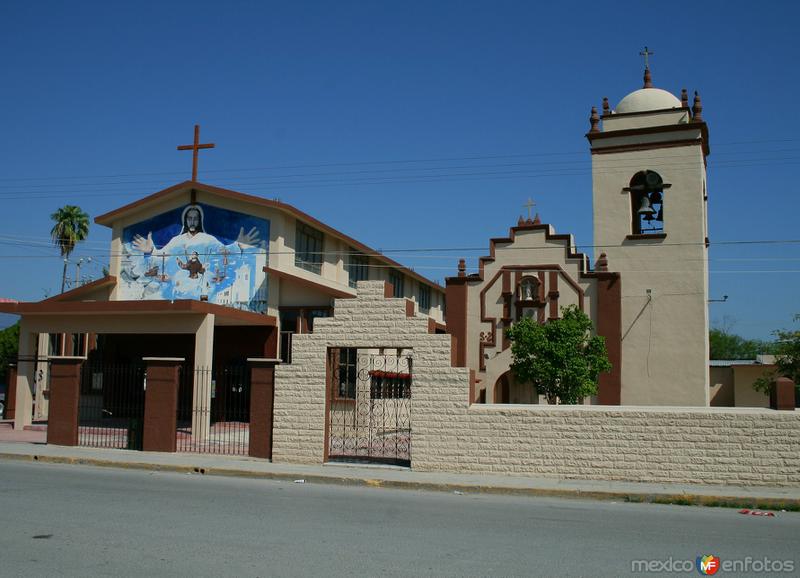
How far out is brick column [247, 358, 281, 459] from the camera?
56.8ft

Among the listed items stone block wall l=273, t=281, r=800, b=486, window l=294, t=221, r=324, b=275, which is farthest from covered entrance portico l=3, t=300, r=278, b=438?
stone block wall l=273, t=281, r=800, b=486

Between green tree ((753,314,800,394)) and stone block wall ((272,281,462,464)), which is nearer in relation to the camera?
stone block wall ((272,281,462,464))

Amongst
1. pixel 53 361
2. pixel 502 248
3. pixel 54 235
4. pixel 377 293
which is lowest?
pixel 53 361

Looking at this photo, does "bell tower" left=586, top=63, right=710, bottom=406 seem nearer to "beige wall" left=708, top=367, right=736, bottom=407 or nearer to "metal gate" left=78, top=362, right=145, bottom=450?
"beige wall" left=708, top=367, right=736, bottom=407

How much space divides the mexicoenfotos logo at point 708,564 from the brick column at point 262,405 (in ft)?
35.1

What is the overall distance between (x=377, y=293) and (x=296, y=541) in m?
7.96

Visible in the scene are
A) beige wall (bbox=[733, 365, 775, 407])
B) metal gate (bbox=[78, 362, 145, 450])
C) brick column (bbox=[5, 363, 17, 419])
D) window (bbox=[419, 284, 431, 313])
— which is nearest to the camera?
metal gate (bbox=[78, 362, 145, 450])

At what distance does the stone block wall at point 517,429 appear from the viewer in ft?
46.3

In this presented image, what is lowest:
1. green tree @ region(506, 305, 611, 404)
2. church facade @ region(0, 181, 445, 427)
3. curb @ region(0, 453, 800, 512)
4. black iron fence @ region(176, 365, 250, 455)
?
curb @ region(0, 453, 800, 512)

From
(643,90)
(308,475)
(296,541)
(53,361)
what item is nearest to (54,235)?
(53,361)

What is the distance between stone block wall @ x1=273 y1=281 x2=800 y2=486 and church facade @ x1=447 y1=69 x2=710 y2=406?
1206cm

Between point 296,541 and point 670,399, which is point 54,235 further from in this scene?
point 296,541

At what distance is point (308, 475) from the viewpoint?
598 inches

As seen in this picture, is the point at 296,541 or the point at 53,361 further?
the point at 53,361
